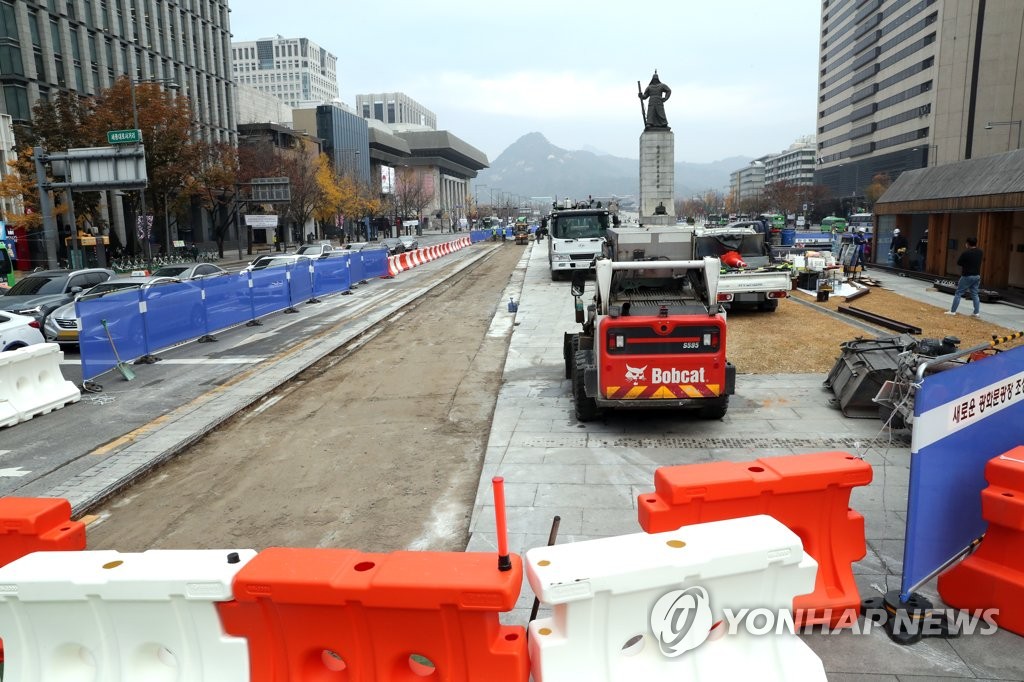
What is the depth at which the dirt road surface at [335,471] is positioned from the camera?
6.60 metres

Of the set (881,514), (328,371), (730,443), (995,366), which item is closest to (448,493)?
(730,443)

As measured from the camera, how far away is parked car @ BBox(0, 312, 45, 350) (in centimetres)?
1291

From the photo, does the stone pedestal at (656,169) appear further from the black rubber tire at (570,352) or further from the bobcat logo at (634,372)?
the bobcat logo at (634,372)

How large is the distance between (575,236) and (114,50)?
45651 millimetres

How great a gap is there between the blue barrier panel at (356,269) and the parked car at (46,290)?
32.0ft

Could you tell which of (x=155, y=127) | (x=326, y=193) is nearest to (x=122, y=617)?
(x=155, y=127)

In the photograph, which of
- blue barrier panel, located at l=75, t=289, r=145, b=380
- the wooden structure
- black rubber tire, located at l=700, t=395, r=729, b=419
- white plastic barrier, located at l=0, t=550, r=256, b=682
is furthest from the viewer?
the wooden structure

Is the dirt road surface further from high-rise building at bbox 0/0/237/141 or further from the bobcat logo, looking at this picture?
high-rise building at bbox 0/0/237/141

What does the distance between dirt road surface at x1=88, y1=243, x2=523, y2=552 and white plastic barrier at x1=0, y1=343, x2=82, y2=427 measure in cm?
310

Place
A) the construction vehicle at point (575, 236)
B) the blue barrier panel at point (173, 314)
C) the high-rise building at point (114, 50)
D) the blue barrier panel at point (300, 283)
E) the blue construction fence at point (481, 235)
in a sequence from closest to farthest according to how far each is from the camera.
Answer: the blue barrier panel at point (173, 314) → the blue barrier panel at point (300, 283) → the construction vehicle at point (575, 236) → the high-rise building at point (114, 50) → the blue construction fence at point (481, 235)

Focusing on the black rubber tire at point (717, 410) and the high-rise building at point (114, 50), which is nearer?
the black rubber tire at point (717, 410)

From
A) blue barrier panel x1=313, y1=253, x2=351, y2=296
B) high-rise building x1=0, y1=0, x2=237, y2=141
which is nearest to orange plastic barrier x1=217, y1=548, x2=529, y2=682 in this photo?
blue barrier panel x1=313, y1=253, x2=351, y2=296

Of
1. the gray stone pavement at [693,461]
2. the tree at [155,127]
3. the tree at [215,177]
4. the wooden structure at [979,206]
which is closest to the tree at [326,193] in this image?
the tree at [215,177]

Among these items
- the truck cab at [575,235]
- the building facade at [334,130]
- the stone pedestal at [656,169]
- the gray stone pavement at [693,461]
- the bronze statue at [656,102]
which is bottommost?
the gray stone pavement at [693,461]
